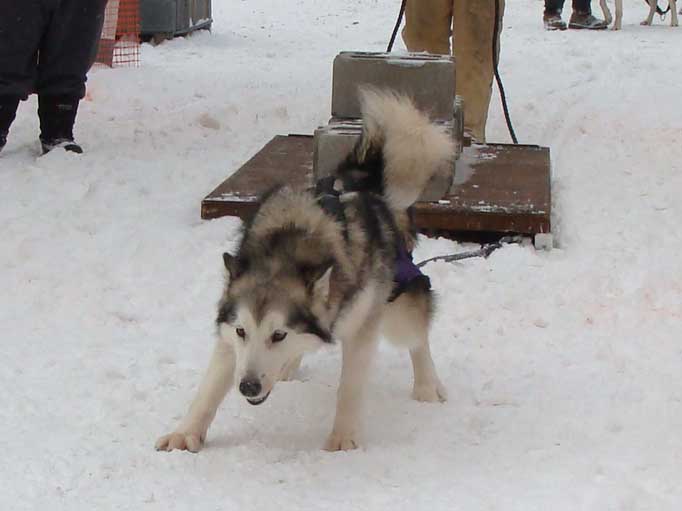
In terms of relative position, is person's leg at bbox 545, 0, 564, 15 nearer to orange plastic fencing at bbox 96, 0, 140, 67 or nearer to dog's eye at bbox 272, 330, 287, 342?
orange plastic fencing at bbox 96, 0, 140, 67

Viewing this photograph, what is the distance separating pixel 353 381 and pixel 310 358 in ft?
2.30

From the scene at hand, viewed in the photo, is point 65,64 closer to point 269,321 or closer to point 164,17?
point 269,321

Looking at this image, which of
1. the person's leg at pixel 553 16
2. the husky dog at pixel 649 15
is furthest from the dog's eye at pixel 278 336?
the husky dog at pixel 649 15

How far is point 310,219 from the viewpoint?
9.24 feet

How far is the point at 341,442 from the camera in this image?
2.95 meters

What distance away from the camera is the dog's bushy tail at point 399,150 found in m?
3.22

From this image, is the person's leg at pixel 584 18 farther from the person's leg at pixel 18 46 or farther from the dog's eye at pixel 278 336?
the dog's eye at pixel 278 336

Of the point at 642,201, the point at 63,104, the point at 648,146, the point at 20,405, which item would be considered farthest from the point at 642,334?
the point at 63,104

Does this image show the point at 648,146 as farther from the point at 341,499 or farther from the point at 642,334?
the point at 341,499

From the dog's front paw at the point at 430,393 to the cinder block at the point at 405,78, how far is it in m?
1.97

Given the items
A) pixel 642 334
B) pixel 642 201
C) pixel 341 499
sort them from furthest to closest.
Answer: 1. pixel 642 201
2. pixel 642 334
3. pixel 341 499

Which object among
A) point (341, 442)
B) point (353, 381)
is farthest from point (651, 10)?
point (341, 442)

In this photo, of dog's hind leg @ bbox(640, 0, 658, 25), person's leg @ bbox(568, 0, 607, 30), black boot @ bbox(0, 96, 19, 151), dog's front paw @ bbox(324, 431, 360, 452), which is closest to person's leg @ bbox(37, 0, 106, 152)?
black boot @ bbox(0, 96, 19, 151)

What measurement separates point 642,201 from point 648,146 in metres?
1.05
